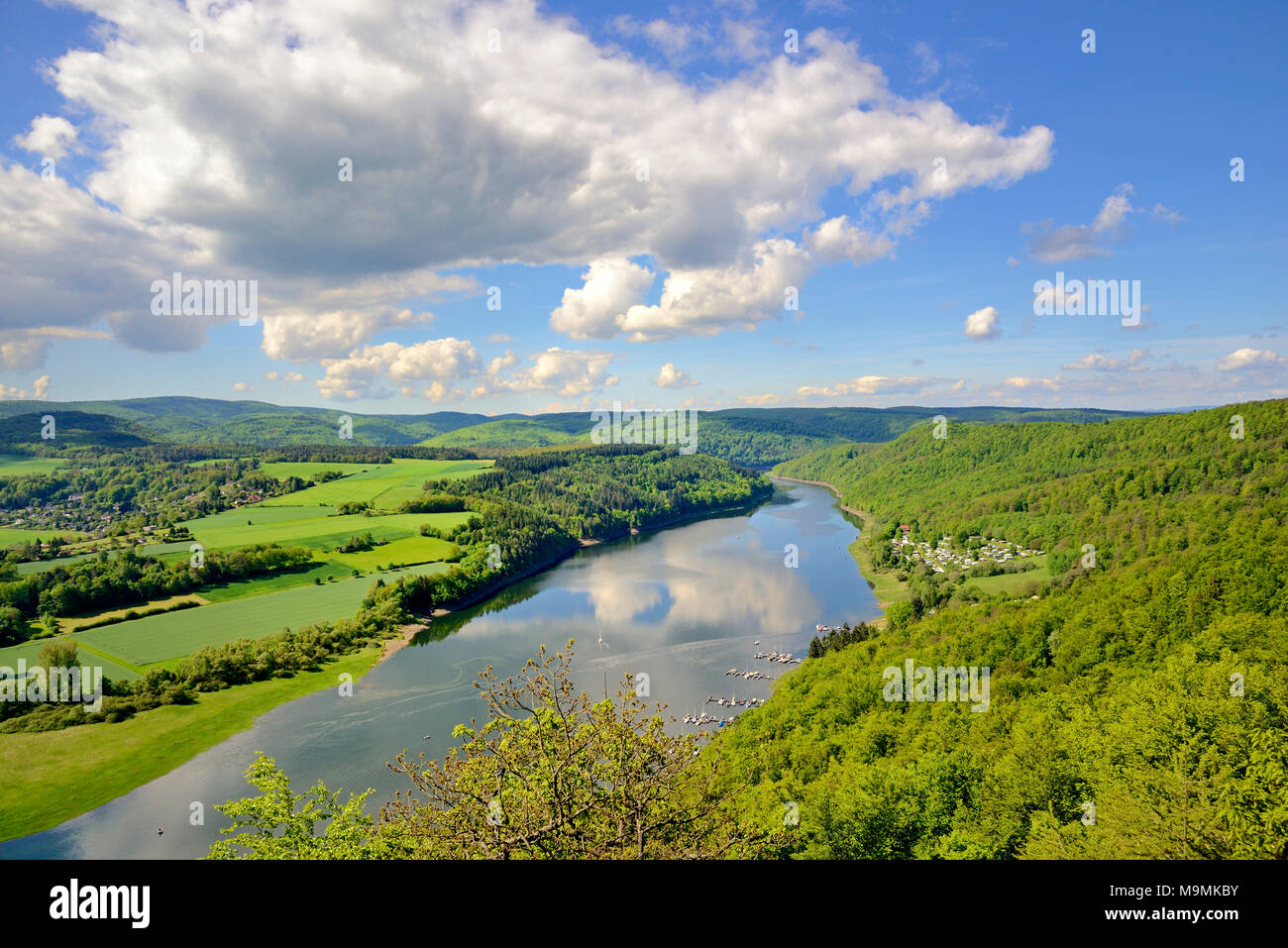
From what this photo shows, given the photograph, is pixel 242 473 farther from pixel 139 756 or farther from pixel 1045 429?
pixel 1045 429

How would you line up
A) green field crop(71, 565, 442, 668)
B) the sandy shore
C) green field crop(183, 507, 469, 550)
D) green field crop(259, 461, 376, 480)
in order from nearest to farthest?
green field crop(71, 565, 442, 668), green field crop(183, 507, 469, 550), the sandy shore, green field crop(259, 461, 376, 480)

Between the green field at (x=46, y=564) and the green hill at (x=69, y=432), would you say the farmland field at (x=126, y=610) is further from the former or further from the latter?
the green hill at (x=69, y=432)

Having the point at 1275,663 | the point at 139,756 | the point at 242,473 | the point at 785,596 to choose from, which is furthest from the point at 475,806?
the point at 242,473

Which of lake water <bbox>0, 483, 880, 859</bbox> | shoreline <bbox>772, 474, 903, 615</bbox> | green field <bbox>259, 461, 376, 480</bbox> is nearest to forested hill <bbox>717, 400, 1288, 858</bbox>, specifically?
shoreline <bbox>772, 474, 903, 615</bbox>

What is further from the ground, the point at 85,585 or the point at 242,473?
the point at 242,473

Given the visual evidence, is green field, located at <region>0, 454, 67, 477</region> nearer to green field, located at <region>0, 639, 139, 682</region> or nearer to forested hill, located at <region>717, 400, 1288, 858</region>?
green field, located at <region>0, 639, 139, 682</region>

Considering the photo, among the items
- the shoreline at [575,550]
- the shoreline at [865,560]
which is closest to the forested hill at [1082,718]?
the shoreline at [865,560]
